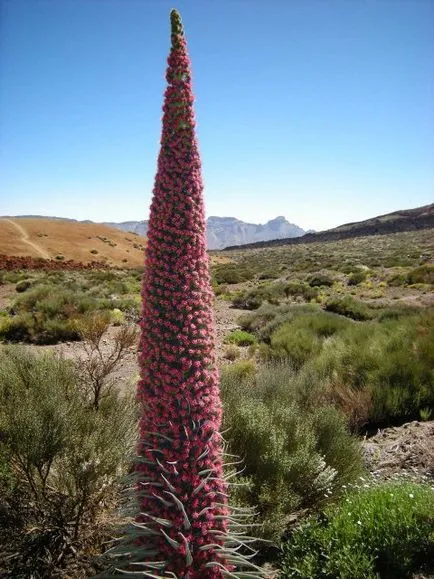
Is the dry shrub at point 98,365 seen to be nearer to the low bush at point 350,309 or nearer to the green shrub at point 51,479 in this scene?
the green shrub at point 51,479

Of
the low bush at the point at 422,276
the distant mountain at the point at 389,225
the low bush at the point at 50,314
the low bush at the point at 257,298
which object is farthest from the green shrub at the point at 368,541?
the distant mountain at the point at 389,225

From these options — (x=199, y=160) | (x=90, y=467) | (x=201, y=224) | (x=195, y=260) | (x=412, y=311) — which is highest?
(x=199, y=160)

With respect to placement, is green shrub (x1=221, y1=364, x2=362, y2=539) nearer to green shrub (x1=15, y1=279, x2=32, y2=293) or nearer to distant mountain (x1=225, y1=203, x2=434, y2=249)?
green shrub (x1=15, y1=279, x2=32, y2=293)

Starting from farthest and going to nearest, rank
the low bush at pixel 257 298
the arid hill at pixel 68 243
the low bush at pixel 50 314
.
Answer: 1. the arid hill at pixel 68 243
2. the low bush at pixel 257 298
3. the low bush at pixel 50 314

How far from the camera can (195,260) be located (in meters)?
2.68

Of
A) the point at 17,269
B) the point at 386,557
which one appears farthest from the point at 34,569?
the point at 17,269

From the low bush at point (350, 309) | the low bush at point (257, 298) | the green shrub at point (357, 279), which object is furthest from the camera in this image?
the green shrub at point (357, 279)

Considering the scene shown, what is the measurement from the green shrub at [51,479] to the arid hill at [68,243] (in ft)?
156

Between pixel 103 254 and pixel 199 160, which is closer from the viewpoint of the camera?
pixel 199 160

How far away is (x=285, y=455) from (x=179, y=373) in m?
1.96

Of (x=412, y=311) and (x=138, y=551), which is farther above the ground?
(x=138, y=551)

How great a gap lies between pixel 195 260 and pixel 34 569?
2528 mm

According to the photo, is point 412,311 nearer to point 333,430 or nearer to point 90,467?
point 333,430

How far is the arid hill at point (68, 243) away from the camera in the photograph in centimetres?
5066
